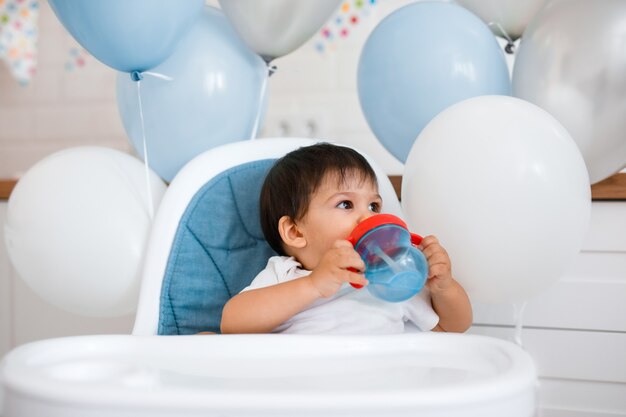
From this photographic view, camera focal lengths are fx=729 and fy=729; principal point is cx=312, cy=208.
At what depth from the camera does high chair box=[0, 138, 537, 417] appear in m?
0.68

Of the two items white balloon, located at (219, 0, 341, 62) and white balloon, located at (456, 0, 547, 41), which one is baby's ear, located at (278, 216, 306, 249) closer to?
white balloon, located at (219, 0, 341, 62)

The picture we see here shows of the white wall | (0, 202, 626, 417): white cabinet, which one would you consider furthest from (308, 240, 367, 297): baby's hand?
the white wall

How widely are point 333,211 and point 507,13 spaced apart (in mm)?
728

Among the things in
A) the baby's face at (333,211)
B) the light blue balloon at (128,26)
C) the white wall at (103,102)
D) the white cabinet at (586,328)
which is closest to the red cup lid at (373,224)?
the baby's face at (333,211)

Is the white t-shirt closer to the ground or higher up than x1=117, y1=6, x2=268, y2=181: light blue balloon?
closer to the ground

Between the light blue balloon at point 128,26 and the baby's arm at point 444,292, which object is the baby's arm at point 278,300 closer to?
the baby's arm at point 444,292

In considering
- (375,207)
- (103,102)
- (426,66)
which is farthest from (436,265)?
(103,102)

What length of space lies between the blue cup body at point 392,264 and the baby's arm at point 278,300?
0.13ft

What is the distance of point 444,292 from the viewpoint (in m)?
1.12

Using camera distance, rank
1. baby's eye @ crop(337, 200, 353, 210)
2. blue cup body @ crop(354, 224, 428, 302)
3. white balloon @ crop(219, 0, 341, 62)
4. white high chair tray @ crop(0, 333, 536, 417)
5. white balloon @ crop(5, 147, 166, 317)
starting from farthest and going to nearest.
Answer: white balloon @ crop(219, 0, 341, 62), white balloon @ crop(5, 147, 166, 317), baby's eye @ crop(337, 200, 353, 210), blue cup body @ crop(354, 224, 428, 302), white high chair tray @ crop(0, 333, 536, 417)

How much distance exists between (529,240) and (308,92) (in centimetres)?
132

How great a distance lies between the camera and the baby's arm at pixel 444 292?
1.08 m

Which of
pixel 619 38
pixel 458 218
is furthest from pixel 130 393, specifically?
pixel 619 38

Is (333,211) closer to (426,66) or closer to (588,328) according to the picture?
(426,66)
